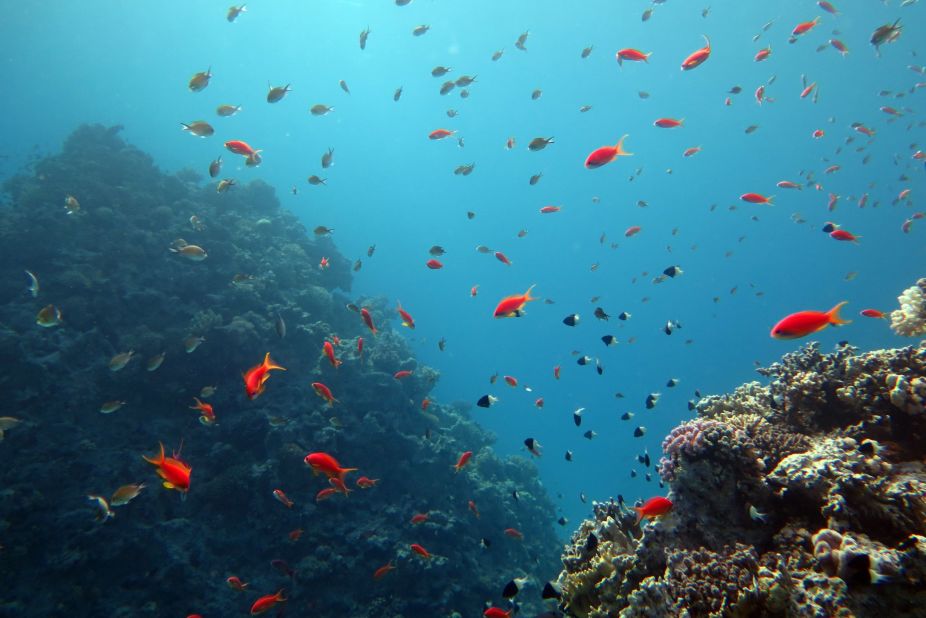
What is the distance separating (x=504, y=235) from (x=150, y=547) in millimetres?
136643

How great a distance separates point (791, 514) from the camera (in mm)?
3973

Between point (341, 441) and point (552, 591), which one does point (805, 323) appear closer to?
point (552, 591)

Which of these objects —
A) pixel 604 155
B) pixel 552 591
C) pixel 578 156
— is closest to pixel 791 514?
pixel 552 591

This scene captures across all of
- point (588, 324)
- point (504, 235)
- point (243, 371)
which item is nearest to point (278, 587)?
point (243, 371)

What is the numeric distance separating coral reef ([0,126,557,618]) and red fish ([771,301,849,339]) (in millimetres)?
10199

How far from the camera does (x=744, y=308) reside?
101188 mm

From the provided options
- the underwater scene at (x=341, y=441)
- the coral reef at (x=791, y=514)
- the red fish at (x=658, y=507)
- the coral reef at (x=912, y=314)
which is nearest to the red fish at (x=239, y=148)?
the underwater scene at (x=341, y=441)

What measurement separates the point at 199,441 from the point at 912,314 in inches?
623

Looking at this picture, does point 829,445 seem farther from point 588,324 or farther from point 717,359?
point 588,324

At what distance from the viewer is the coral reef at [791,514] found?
9.70 ft

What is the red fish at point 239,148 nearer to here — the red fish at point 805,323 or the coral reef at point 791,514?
the coral reef at point 791,514

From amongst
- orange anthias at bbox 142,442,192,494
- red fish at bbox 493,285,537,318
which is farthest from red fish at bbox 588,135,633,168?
orange anthias at bbox 142,442,192,494

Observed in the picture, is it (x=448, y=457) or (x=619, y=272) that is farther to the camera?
(x=619, y=272)

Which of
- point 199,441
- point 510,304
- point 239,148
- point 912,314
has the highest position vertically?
point 239,148
